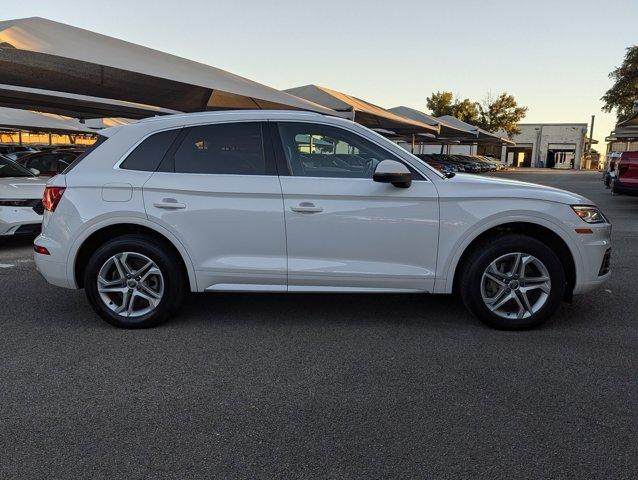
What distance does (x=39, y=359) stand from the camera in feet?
12.1

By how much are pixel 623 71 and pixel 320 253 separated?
5136 centimetres

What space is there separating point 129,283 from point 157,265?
29 cm

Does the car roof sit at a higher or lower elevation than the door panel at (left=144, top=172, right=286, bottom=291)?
higher

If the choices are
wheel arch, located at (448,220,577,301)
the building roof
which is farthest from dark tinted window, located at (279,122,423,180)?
the building roof

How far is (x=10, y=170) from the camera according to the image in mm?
8453

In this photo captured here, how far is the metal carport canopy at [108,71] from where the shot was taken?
7742 millimetres

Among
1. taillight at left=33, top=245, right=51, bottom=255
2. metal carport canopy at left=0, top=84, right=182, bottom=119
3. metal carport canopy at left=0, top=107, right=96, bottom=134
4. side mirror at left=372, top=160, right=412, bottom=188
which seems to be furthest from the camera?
metal carport canopy at left=0, top=107, right=96, bottom=134

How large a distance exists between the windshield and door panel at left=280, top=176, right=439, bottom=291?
6.18m

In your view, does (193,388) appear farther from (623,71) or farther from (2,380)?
(623,71)

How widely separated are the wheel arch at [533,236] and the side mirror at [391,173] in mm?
728

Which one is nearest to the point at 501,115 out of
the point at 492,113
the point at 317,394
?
the point at 492,113

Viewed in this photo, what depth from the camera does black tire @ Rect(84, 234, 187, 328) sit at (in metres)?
4.23

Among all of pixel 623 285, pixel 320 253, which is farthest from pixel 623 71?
pixel 320 253

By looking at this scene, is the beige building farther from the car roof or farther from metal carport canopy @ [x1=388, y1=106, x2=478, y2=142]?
the car roof
